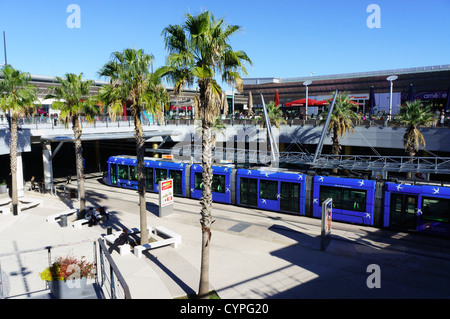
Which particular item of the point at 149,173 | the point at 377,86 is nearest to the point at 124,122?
the point at 149,173

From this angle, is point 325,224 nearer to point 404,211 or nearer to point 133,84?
point 404,211

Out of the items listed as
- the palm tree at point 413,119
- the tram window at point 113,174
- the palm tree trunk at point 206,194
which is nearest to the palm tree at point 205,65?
the palm tree trunk at point 206,194

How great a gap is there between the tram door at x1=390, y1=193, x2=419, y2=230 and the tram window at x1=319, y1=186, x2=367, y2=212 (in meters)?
1.42

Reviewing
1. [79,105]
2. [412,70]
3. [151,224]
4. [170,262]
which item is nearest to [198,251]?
[170,262]

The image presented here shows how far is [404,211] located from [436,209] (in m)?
1.37

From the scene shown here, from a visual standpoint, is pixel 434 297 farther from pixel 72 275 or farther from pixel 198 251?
pixel 72 275

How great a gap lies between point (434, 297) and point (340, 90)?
39391 millimetres

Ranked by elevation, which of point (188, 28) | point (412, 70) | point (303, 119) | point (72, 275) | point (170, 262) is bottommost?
point (170, 262)

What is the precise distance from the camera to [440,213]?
53.6ft

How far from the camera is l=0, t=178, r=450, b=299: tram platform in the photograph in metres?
11.8

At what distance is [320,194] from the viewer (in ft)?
64.3

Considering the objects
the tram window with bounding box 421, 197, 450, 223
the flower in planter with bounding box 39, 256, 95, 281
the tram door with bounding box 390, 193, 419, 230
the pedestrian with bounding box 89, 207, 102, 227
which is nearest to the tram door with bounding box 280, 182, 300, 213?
the tram door with bounding box 390, 193, 419, 230

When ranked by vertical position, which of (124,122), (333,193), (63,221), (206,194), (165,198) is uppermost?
(124,122)

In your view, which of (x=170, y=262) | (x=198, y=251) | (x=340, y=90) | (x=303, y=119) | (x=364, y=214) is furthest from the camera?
(x=340, y=90)
